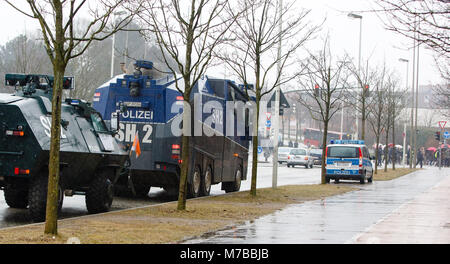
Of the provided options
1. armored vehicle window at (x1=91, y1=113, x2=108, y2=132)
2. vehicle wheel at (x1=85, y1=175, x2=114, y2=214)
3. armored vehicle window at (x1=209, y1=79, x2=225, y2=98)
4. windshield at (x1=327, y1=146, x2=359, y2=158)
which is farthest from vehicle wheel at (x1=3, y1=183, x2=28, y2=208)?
windshield at (x1=327, y1=146, x2=359, y2=158)

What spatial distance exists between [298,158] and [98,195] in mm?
40282

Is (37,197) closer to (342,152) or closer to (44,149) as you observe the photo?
(44,149)

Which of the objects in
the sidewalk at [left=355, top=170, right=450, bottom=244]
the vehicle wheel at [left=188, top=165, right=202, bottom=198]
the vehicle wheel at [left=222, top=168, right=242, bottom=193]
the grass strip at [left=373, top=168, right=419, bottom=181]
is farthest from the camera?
the grass strip at [left=373, top=168, right=419, bottom=181]

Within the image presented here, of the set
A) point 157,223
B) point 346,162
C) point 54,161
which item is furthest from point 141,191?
point 346,162

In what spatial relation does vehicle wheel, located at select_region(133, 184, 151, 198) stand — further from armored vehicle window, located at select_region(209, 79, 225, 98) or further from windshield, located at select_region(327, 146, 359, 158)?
windshield, located at select_region(327, 146, 359, 158)

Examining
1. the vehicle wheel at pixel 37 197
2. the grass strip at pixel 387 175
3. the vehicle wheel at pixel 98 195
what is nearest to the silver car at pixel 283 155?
the grass strip at pixel 387 175

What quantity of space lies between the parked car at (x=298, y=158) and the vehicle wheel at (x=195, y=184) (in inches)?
1376

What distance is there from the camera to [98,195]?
14680mm

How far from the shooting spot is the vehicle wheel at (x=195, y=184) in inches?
747

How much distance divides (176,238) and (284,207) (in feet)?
22.2

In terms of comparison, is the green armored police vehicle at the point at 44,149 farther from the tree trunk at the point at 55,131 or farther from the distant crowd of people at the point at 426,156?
the distant crowd of people at the point at 426,156

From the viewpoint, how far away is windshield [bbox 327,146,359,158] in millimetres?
32344

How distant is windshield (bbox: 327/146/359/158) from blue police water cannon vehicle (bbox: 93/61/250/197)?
519 inches
